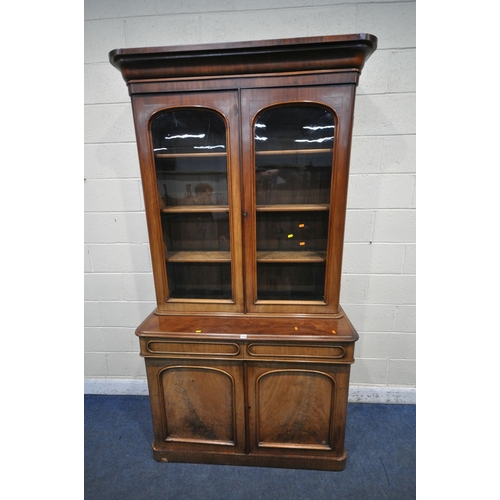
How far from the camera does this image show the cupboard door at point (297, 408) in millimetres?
1252

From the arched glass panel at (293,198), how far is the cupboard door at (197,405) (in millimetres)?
467

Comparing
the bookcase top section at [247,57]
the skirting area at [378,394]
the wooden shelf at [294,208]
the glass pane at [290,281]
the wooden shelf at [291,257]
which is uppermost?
the bookcase top section at [247,57]

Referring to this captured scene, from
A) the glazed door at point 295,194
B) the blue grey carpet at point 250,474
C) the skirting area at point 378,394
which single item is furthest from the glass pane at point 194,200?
the skirting area at point 378,394

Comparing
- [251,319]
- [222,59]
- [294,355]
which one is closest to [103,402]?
[251,319]

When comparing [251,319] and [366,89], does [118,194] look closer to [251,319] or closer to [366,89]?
[251,319]

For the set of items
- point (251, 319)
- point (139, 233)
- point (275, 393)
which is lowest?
point (275, 393)

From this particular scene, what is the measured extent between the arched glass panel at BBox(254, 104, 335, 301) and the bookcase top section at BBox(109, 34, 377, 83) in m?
0.17

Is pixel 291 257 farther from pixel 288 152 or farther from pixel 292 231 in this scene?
pixel 288 152

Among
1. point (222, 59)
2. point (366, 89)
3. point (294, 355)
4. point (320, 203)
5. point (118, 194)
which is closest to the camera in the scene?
point (222, 59)

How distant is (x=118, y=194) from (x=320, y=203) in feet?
4.04

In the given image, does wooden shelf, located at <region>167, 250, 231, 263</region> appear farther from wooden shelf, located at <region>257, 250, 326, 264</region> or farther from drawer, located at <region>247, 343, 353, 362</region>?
drawer, located at <region>247, 343, 353, 362</region>

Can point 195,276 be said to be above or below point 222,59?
below

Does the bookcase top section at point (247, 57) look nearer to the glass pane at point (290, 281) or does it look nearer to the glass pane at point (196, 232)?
the glass pane at point (196, 232)

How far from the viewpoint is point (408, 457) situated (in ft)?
4.67
